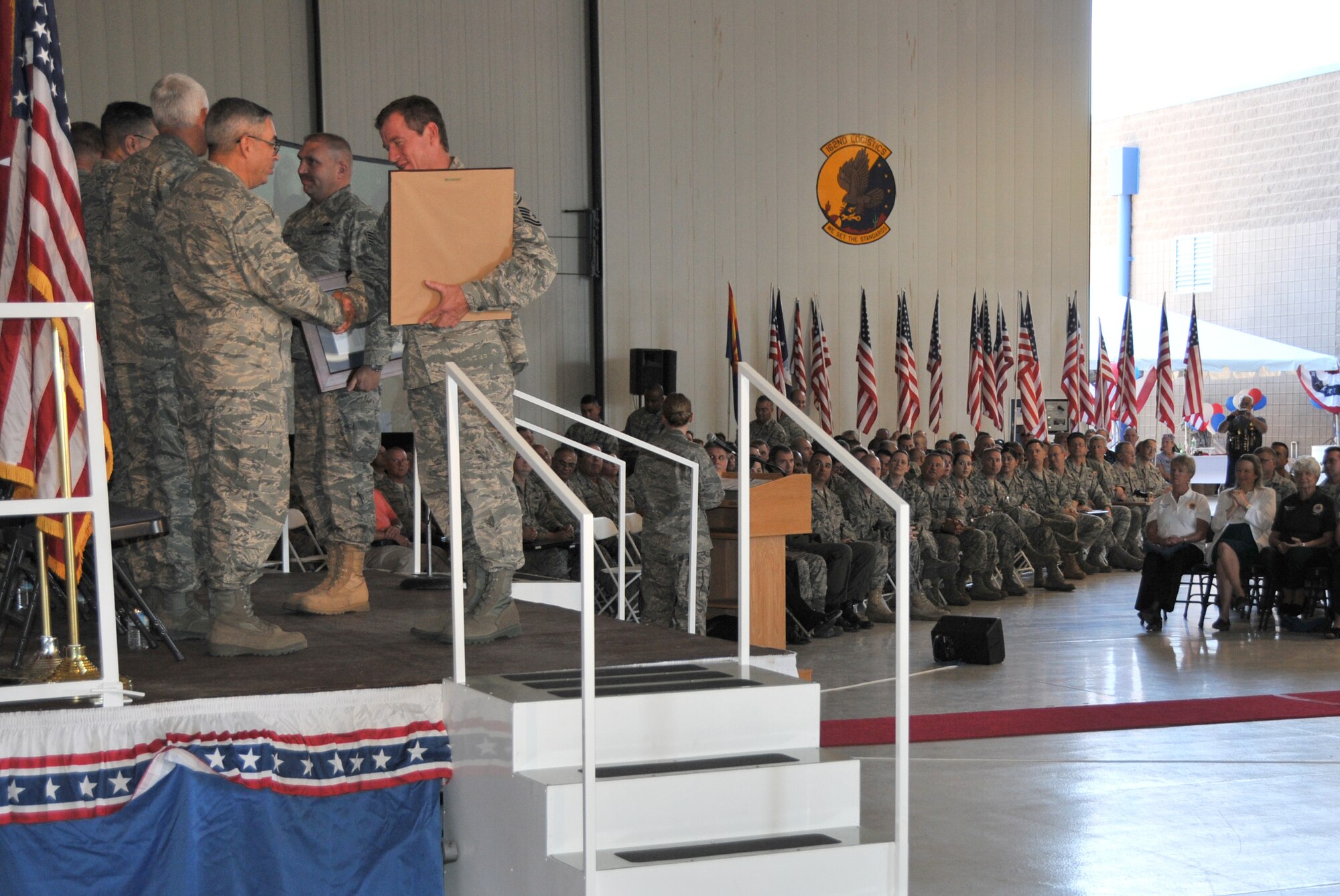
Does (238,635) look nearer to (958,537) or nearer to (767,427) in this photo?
(958,537)

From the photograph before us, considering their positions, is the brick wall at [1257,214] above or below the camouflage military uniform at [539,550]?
above

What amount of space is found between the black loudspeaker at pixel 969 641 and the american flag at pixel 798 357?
23.6ft

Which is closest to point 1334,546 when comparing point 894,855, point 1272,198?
point 894,855

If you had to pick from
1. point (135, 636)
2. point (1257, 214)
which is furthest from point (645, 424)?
point (1257, 214)

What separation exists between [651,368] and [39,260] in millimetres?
10100

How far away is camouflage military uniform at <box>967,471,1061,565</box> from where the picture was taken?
39.2ft

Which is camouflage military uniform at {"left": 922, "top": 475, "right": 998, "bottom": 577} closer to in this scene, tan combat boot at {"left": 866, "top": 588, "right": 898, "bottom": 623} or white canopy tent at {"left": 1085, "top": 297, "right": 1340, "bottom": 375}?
tan combat boot at {"left": 866, "top": 588, "right": 898, "bottom": 623}

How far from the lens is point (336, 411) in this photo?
15.1 ft

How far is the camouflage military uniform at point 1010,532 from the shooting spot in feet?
39.2

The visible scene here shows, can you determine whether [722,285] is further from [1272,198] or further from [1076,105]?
[1272,198]

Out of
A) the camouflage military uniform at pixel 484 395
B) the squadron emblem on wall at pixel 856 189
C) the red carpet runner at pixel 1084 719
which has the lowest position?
the red carpet runner at pixel 1084 719

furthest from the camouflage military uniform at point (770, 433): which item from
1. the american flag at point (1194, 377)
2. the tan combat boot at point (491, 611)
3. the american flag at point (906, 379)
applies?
the tan combat boot at point (491, 611)

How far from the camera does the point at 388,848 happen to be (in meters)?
3.54

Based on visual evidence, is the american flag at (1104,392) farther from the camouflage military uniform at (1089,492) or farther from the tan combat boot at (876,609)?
the tan combat boot at (876,609)
